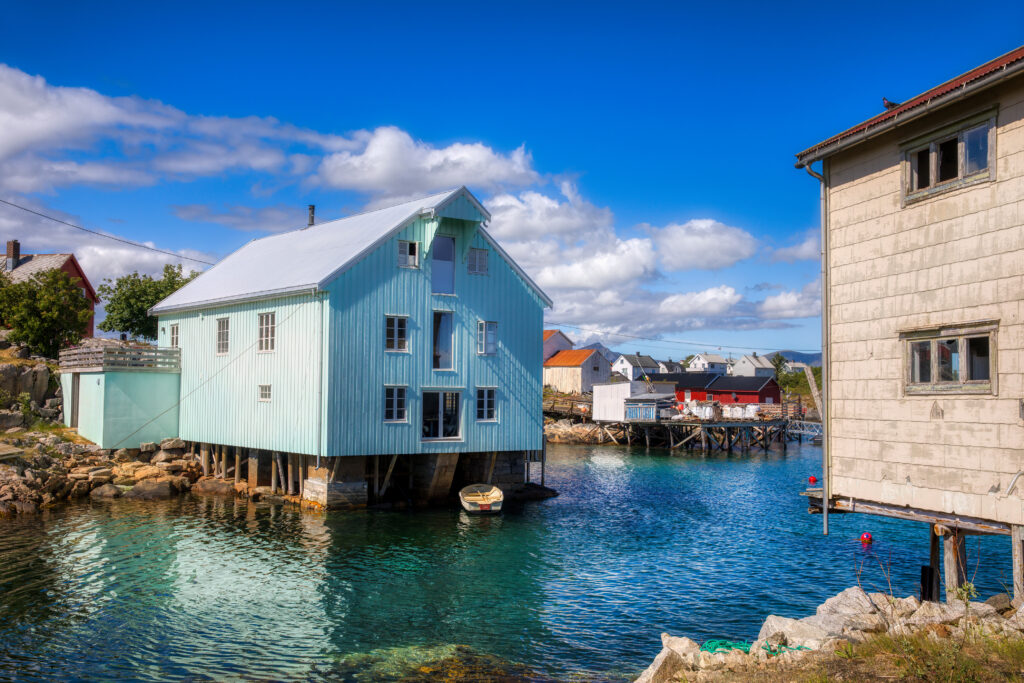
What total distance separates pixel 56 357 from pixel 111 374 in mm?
16272

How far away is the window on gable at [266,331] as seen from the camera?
31344 mm

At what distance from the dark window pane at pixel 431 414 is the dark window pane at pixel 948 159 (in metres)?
A: 20.3

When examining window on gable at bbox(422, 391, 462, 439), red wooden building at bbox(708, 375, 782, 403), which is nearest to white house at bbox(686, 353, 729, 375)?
red wooden building at bbox(708, 375, 782, 403)

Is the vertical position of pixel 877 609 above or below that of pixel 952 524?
below

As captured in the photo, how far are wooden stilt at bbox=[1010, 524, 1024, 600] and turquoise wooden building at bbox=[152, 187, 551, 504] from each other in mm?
20614

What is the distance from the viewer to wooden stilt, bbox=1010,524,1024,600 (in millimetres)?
12461

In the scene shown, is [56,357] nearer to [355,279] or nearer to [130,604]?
[355,279]

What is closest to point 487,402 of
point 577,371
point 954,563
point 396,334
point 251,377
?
point 396,334

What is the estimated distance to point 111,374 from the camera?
35.5 m

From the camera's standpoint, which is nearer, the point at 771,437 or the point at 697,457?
the point at 697,457

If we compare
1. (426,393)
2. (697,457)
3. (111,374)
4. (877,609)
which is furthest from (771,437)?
(877,609)

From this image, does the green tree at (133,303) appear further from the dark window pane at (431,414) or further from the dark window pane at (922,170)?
the dark window pane at (922,170)

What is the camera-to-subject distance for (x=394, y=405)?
1163 inches

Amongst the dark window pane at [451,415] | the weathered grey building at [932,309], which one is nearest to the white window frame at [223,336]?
the dark window pane at [451,415]
